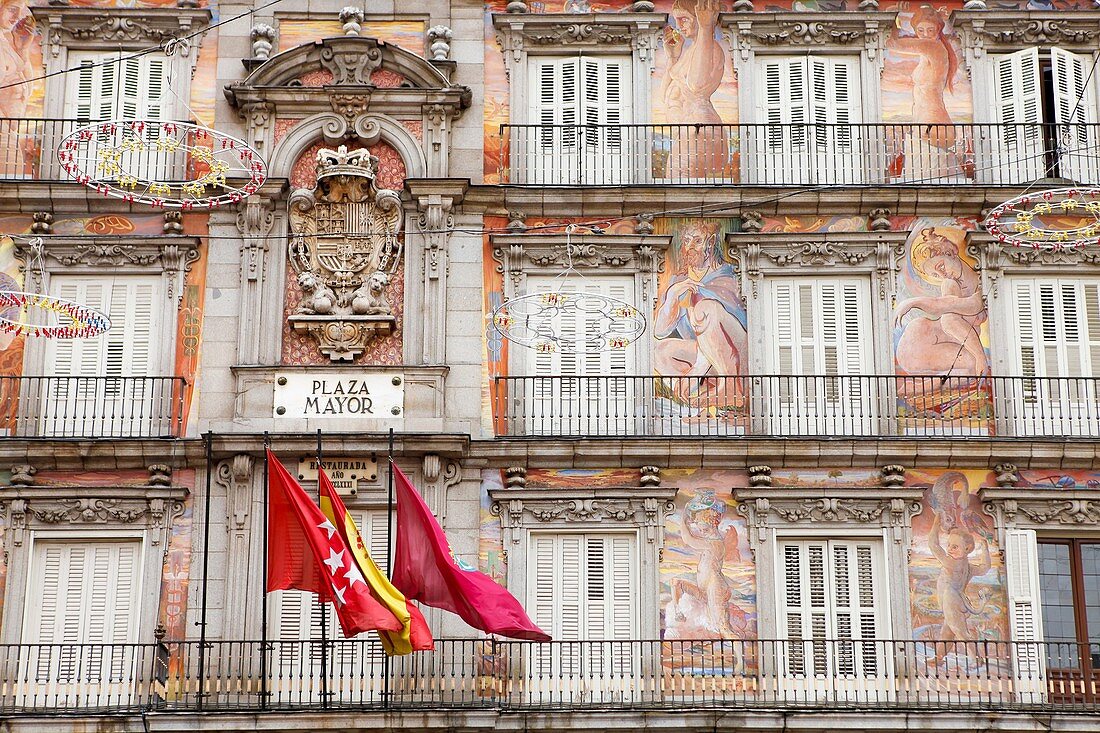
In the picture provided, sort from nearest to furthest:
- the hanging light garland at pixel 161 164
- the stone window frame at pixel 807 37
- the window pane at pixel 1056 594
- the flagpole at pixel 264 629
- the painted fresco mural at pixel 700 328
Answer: the flagpole at pixel 264 629 → the window pane at pixel 1056 594 → the hanging light garland at pixel 161 164 → the painted fresco mural at pixel 700 328 → the stone window frame at pixel 807 37

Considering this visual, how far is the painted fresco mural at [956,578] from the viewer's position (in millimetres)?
23609

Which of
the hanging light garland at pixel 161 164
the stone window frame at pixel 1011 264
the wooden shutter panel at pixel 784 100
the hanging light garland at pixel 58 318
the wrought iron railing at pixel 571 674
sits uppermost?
the wooden shutter panel at pixel 784 100

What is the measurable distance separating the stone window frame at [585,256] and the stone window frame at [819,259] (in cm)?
112

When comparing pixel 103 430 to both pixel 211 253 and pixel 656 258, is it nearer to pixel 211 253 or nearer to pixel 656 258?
pixel 211 253

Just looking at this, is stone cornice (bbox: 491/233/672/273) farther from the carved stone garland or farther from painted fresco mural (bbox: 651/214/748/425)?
the carved stone garland

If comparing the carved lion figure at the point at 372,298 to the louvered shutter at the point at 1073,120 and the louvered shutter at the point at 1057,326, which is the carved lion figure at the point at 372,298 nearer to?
the louvered shutter at the point at 1057,326

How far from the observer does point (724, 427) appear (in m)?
24.7

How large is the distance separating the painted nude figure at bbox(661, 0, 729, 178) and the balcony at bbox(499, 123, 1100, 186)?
0.07 ft

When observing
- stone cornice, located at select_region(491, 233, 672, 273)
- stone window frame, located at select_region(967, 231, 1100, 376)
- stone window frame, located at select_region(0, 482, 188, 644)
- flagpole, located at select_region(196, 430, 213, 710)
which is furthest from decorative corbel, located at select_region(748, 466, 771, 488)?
stone window frame, located at select_region(0, 482, 188, 644)

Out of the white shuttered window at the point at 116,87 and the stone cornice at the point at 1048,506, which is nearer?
the stone cornice at the point at 1048,506

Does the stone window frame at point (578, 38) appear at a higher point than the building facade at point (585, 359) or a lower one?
higher

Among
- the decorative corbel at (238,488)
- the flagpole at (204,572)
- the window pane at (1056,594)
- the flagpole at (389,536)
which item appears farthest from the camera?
the decorative corbel at (238,488)

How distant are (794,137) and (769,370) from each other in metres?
3.40

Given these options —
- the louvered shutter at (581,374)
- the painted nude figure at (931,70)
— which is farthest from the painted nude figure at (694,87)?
the painted nude figure at (931,70)
